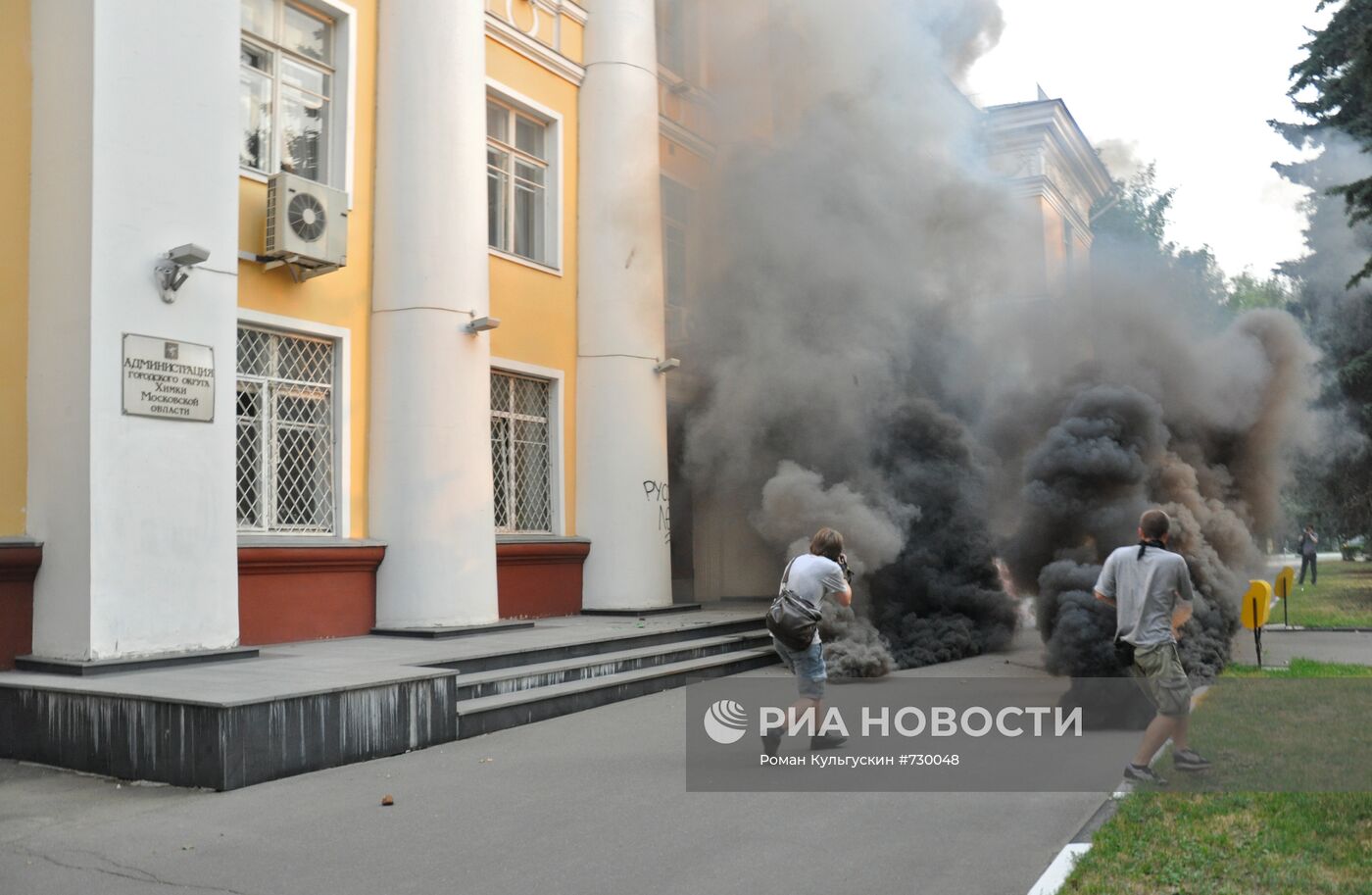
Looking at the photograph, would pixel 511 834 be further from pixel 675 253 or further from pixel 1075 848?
pixel 675 253

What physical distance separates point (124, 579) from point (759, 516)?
805 centimetres

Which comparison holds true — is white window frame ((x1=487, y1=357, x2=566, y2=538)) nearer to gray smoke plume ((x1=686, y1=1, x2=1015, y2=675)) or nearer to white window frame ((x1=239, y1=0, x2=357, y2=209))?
gray smoke plume ((x1=686, y1=1, x2=1015, y2=675))

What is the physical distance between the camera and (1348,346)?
19672 mm

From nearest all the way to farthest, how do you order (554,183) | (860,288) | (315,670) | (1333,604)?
(315,670)
(554,183)
(860,288)
(1333,604)

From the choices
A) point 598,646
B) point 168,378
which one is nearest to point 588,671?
point 598,646

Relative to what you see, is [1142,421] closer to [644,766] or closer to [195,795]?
[644,766]

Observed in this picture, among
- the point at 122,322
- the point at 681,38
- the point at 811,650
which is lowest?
the point at 811,650

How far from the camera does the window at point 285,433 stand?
10.4 m

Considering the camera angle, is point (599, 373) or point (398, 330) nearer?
point (398, 330)

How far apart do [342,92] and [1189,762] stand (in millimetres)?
9448

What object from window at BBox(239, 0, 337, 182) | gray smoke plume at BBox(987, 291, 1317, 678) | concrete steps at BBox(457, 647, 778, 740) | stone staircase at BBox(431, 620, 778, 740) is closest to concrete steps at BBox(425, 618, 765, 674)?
stone staircase at BBox(431, 620, 778, 740)

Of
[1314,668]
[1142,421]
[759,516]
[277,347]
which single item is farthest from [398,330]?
[1314,668]

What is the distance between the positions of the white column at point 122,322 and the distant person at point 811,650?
4441 mm

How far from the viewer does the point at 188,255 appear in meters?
8.49
